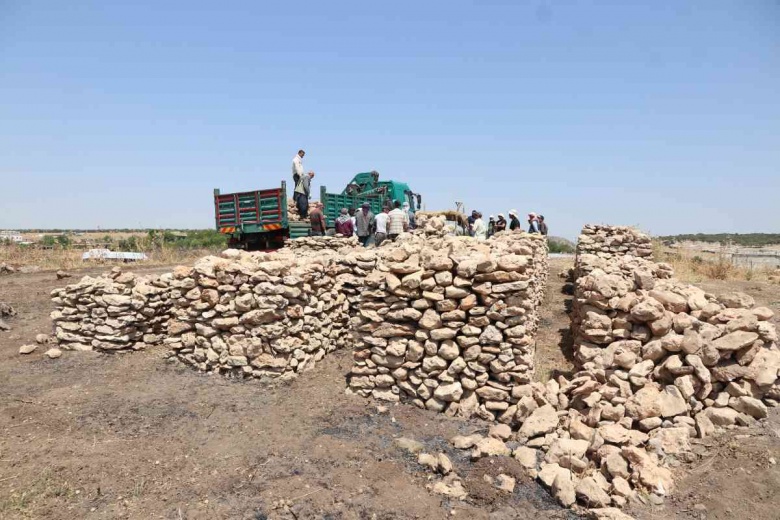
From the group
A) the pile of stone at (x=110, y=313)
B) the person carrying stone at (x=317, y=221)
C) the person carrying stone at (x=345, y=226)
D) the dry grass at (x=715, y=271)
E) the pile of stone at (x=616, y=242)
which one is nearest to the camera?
the pile of stone at (x=110, y=313)

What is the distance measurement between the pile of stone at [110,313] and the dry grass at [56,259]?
1015 centimetres

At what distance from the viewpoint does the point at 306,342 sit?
271 inches

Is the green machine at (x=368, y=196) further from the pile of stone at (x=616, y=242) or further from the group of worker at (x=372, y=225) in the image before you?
the pile of stone at (x=616, y=242)

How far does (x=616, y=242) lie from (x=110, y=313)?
15.0 metres

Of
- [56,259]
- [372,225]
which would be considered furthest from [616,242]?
[56,259]

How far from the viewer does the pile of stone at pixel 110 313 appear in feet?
25.2

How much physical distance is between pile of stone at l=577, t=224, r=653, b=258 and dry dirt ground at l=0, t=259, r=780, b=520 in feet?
36.4

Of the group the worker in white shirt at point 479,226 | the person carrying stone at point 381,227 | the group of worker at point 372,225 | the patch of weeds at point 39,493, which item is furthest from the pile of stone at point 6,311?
the worker in white shirt at point 479,226

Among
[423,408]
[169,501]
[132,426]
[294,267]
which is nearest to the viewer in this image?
[169,501]

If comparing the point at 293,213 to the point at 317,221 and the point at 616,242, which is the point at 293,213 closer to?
the point at 317,221

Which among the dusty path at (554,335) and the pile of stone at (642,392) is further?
the dusty path at (554,335)

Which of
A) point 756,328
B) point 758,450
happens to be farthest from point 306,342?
point 756,328

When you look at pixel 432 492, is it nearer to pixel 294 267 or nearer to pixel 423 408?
pixel 423 408

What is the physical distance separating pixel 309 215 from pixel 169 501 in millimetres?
9983
